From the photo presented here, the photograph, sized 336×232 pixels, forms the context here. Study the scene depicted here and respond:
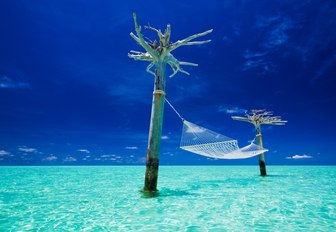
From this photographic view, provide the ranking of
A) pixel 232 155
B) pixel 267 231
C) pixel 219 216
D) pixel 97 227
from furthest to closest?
pixel 232 155 < pixel 219 216 < pixel 97 227 < pixel 267 231

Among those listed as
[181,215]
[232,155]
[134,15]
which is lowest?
[181,215]

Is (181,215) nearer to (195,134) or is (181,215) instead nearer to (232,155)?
(195,134)

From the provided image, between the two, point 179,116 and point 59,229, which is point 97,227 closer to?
point 59,229

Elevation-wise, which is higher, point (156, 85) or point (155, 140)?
point (156, 85)

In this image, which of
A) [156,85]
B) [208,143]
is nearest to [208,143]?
[208,143]

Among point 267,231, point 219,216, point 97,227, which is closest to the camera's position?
point 267,231

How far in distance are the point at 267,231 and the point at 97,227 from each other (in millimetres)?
3647

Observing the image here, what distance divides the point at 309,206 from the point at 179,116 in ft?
17.4

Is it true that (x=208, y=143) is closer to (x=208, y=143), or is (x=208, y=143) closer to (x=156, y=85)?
(x=208, y=143)

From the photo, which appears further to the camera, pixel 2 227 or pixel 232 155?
pixel 232 155

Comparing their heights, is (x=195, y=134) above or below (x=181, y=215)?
above

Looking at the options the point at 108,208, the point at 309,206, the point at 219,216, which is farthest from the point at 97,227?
the point at 309,206

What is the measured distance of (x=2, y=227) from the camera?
202 inches

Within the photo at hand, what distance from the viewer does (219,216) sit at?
5.85 metres
